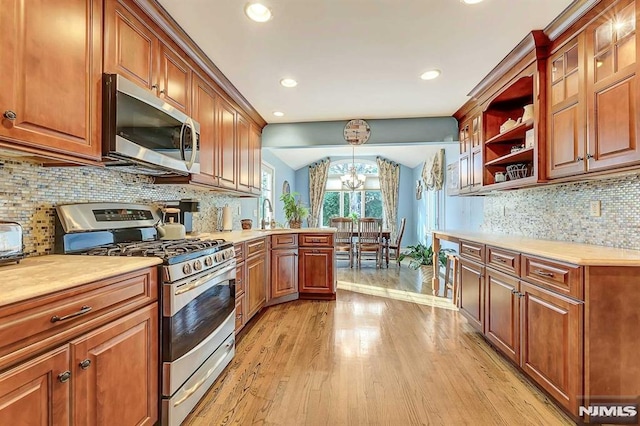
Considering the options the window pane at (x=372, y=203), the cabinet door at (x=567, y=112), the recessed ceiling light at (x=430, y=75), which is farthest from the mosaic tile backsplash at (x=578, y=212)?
the window pane at (x=372, y=203)

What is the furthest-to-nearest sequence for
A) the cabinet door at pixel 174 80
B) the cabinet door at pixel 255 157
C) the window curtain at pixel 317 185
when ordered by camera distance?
the window curtain at pixel 317 185
the cabinet door at pixel 255 157
the cabinet door at pixel 174 80

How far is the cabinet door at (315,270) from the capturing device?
3.86 metres

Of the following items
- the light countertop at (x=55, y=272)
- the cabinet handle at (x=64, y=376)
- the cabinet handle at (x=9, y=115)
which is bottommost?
the cabinet handle at (x=64, y=376)

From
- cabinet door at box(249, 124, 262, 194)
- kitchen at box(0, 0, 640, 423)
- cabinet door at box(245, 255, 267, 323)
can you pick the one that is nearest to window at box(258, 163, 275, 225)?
cabinet door at box(249, 124, 262, 194)

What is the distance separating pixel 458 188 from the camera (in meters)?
3.87

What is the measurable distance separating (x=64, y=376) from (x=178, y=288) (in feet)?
1.94

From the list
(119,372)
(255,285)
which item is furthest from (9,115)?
(255,285)

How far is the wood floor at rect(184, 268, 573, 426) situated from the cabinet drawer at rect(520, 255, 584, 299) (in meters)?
0.68

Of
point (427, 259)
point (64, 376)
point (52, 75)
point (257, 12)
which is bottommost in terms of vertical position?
point (427, 259)

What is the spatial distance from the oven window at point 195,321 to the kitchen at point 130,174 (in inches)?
10.3

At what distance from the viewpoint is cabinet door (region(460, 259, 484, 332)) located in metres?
2.62

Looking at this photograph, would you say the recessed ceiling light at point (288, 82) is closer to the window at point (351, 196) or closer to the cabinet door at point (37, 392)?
the cabinet door at point (37, 392)

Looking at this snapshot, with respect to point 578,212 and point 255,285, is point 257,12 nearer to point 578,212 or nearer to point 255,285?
point 255,285

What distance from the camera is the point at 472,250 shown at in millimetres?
2789
